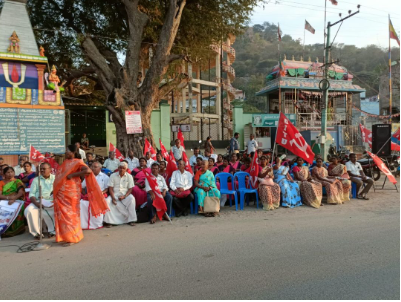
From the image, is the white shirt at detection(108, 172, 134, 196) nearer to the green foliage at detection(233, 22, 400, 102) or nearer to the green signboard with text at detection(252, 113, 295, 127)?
the green signboard with text at detection(252, 113, 295, 127)

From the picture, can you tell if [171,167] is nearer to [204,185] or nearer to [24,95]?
[204,185]

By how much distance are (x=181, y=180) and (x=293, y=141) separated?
9.33ft

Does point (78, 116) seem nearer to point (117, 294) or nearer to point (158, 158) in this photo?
point (158, 158)

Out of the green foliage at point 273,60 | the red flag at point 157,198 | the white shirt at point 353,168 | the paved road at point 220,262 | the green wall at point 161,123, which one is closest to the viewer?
the paved road at point 220,262

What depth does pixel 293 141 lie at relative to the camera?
7320mm

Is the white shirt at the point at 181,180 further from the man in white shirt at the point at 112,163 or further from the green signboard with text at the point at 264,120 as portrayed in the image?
the green signboard with text at the point at 264,120

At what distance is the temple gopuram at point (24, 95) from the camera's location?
31.6 feet

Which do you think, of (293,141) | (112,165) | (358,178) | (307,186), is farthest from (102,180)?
(358,178)

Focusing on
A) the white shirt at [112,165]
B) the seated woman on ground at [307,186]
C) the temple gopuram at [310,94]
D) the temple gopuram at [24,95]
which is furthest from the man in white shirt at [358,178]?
the temple gopuram at [310,94]

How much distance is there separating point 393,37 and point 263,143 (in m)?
9.29

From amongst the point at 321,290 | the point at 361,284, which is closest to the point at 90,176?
the point at 321,290

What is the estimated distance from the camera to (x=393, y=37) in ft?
53.7

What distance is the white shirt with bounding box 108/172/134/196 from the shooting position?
240 inches

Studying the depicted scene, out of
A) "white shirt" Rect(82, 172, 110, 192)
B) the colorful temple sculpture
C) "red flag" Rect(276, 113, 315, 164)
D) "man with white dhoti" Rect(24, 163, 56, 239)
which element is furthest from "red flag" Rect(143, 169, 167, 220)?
the colorful temple sculpture
